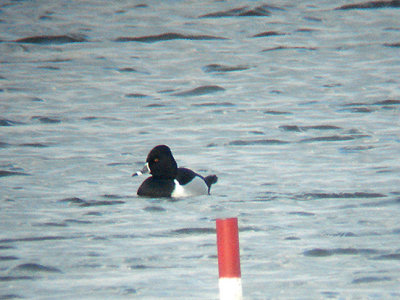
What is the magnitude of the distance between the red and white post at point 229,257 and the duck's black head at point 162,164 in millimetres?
7127

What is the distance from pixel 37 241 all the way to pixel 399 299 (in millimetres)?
3811

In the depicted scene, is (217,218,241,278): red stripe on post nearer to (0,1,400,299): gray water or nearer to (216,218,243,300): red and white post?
(216,218,243,300): red and white post

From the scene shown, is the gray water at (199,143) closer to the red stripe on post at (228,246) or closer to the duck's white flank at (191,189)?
the duck's white flank at (191,189)

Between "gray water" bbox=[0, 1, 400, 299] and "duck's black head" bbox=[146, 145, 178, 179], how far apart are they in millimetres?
418

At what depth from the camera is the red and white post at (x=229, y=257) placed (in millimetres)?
6020

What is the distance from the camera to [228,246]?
19.9 feet

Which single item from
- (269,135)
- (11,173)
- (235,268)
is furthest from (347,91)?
(235,268)

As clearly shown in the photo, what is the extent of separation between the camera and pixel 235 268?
20.3 ft

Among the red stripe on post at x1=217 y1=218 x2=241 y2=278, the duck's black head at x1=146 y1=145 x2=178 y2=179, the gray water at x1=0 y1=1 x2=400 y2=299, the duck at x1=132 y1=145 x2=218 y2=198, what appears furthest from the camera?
the duck's black head at x1=146 y1=145 x2=178 y2=179

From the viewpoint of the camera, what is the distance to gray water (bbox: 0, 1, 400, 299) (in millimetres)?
9023

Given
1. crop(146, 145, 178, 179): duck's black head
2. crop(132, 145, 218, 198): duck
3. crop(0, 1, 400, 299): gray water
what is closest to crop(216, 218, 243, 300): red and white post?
crop(0, 1, 400, 299): gray water

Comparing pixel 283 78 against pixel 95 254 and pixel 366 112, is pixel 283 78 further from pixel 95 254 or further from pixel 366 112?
pixel 95 254

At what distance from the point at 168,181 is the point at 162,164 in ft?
0.68

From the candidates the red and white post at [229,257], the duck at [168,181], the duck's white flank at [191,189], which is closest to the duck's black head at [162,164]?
the duck at [168,181]
